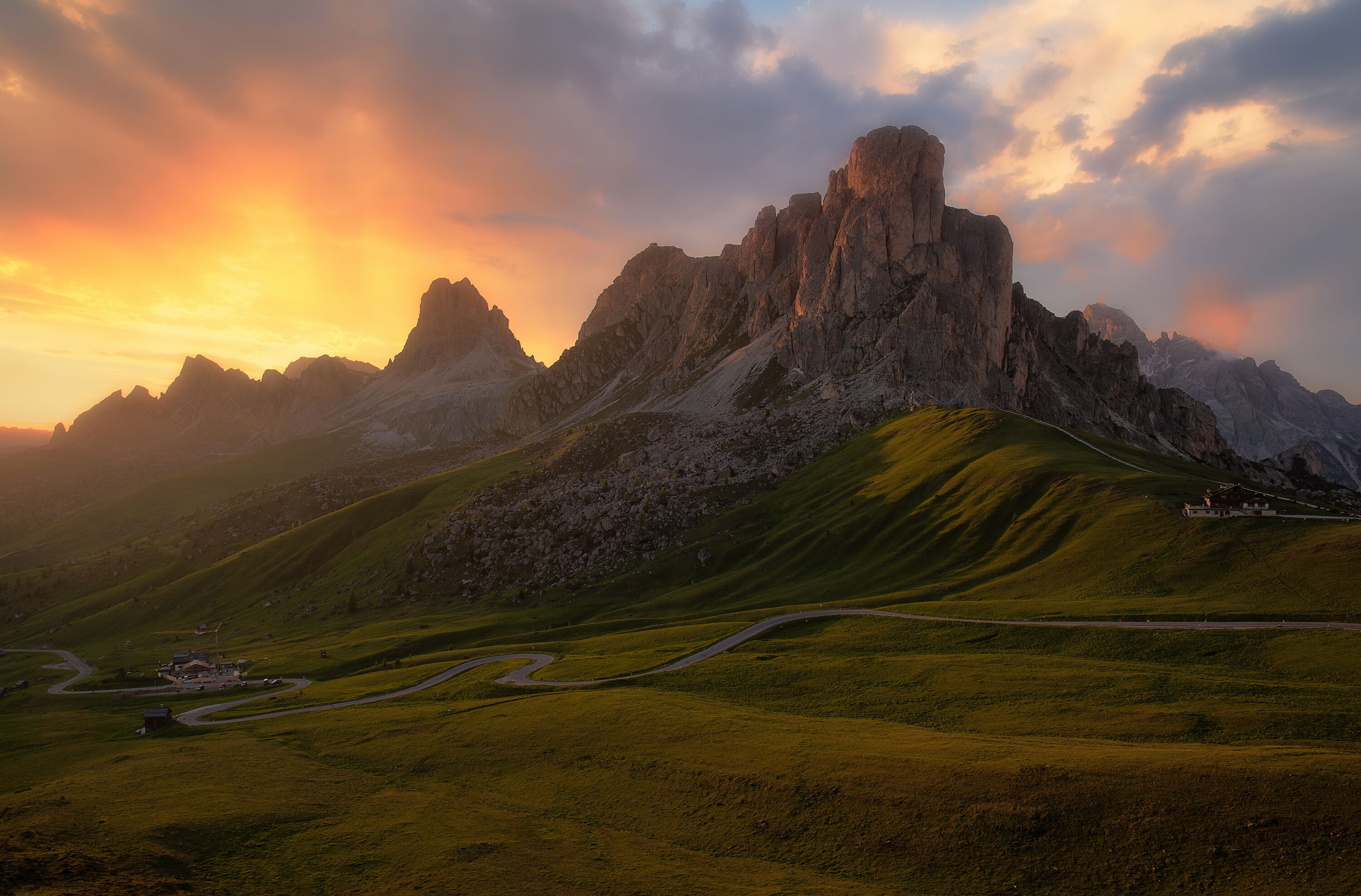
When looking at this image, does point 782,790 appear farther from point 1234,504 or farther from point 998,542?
point 1234,504

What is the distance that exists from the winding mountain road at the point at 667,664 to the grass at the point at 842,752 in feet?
6.04

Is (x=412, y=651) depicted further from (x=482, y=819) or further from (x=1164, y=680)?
(x=1164, y=680)

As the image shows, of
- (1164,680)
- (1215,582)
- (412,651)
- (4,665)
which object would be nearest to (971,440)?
(1215,582)

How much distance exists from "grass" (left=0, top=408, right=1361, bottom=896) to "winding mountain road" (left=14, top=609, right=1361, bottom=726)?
1.84 m

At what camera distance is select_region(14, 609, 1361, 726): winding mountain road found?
195 ft

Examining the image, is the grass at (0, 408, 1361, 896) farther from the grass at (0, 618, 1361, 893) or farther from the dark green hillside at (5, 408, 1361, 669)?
the dark green hillside at (5, 408, 1361, 669)

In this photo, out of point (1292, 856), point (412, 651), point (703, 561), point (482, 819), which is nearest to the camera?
point (1292, 856)

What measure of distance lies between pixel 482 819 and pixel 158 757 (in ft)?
112

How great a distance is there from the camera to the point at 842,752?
4234 cm

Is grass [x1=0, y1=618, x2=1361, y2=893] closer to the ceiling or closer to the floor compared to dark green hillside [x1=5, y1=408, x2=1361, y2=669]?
closer to the floor

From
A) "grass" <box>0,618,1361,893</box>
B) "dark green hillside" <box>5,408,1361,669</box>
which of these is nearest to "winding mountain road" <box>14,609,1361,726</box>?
"dark green hillside" <box>5,408,1361,669</box>

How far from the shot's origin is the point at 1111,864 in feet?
96.6

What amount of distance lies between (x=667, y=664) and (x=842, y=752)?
34.7m

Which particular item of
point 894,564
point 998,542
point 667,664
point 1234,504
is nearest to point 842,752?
point 667,664
